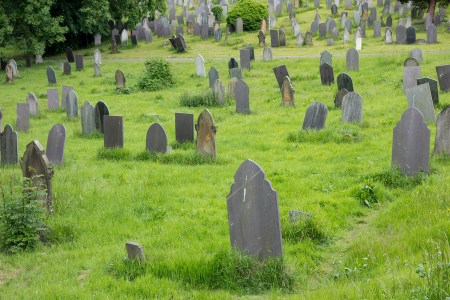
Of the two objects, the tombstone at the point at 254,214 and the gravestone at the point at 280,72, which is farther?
the gravestone at the point at 280,72

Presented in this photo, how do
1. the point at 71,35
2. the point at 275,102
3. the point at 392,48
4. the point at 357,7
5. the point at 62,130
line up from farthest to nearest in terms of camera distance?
the point at 357,7
the point at 71,35
the point at 392,48
the point at 275,102
the point at 62,130

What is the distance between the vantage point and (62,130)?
11.7 m

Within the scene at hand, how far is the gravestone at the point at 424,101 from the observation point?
44.1ft

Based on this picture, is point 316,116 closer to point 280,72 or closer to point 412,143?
point 412,143

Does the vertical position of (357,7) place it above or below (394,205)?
above

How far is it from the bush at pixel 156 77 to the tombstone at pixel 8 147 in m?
10.2

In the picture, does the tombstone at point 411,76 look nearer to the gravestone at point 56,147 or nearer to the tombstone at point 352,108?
the tombstone at point 352,108

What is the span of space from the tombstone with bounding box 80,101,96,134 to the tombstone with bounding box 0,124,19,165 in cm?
287

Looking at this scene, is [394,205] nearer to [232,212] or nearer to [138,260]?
[232,212]

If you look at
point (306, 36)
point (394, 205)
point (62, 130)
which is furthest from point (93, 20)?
point (394, 205)

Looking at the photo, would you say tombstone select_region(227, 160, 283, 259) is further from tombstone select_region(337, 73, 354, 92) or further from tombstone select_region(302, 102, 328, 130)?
tombstone select_region(337, 73, 354, 92)

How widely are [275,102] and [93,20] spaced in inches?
604

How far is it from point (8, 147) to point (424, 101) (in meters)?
8.31

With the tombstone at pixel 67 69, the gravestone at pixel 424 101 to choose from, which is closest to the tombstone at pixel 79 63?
the tombstone at pixel 67 69
